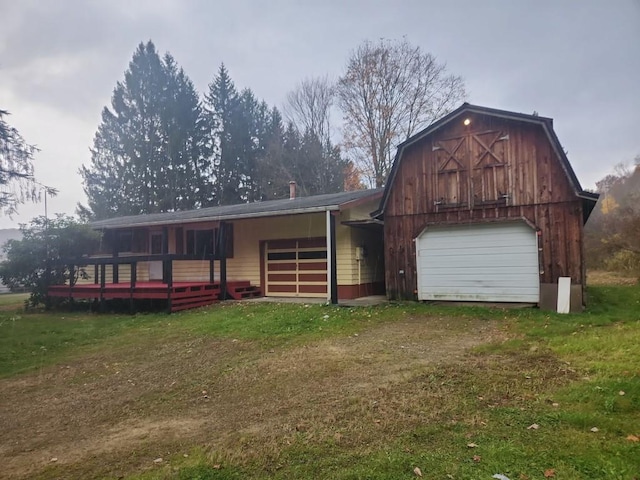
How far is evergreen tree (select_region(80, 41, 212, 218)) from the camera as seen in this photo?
1409 inches

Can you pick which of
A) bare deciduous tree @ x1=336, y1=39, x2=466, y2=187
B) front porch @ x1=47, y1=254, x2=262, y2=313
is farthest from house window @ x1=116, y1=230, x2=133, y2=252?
bare deciduous tree @ x1=336, y1=39, x2=466, y2=187

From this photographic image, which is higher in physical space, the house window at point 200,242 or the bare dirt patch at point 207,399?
the house window at point 200,242

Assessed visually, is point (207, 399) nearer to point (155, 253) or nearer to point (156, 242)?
point (155, 253)

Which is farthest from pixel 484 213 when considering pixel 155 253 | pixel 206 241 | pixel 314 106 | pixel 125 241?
pixel 314 106

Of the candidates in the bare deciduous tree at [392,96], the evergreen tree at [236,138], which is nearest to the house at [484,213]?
the bare deciduous tree at [392,96]

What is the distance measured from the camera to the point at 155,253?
17375mm

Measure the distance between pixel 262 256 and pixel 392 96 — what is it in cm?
1692

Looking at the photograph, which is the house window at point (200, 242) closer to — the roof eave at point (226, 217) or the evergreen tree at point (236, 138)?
the roof eave at point (226, 217)

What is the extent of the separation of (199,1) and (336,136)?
2018 centimetres

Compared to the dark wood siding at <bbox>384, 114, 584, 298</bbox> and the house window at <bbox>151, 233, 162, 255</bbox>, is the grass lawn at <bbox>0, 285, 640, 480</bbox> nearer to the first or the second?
the dark wood siding at <bbox>384, 114, 584, 298</bbox>

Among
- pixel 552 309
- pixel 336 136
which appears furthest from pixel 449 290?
pixel 336 136

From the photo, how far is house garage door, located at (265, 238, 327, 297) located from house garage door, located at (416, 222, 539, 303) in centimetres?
340

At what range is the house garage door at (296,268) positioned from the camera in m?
14.3

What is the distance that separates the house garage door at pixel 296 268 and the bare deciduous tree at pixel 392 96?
44.3 feet
